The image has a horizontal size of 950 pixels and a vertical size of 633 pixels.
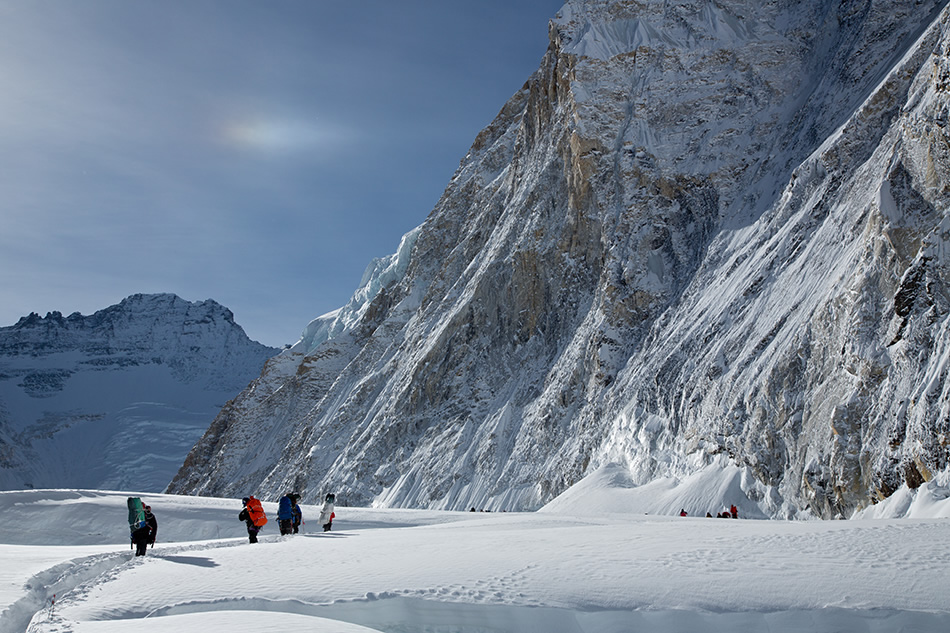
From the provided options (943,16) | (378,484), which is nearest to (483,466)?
(378,484)

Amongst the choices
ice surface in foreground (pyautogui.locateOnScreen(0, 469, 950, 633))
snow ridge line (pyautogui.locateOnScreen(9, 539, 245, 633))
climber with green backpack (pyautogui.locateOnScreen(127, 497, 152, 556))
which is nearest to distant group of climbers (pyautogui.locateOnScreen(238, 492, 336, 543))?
snow ridge line (pyautogui.locateOnScreen(9, 539, 245, 633))

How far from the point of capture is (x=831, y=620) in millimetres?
6875

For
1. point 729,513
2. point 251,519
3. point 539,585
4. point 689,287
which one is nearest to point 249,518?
point 251,519

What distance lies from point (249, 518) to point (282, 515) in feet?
3.99

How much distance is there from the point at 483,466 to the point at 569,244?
1588 cm

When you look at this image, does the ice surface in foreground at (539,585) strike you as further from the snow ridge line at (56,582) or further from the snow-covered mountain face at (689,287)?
the snow-covered mountain face at (689,287)

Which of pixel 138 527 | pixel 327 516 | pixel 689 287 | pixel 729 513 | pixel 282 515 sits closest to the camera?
pixel 138 527

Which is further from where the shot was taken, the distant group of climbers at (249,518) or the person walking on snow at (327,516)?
the person walking on snow at (327,516)

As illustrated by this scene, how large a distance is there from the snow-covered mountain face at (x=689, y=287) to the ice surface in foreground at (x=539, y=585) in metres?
12.6

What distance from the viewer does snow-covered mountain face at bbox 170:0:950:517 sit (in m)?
22.8

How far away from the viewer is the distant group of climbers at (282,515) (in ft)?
49.5

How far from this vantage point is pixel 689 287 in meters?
37.6

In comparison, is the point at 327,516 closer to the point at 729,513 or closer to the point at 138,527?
the point at 138,527

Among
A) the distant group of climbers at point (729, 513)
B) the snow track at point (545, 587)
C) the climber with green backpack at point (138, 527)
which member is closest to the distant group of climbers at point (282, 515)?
the climber with green backpack at point (138, 527)
